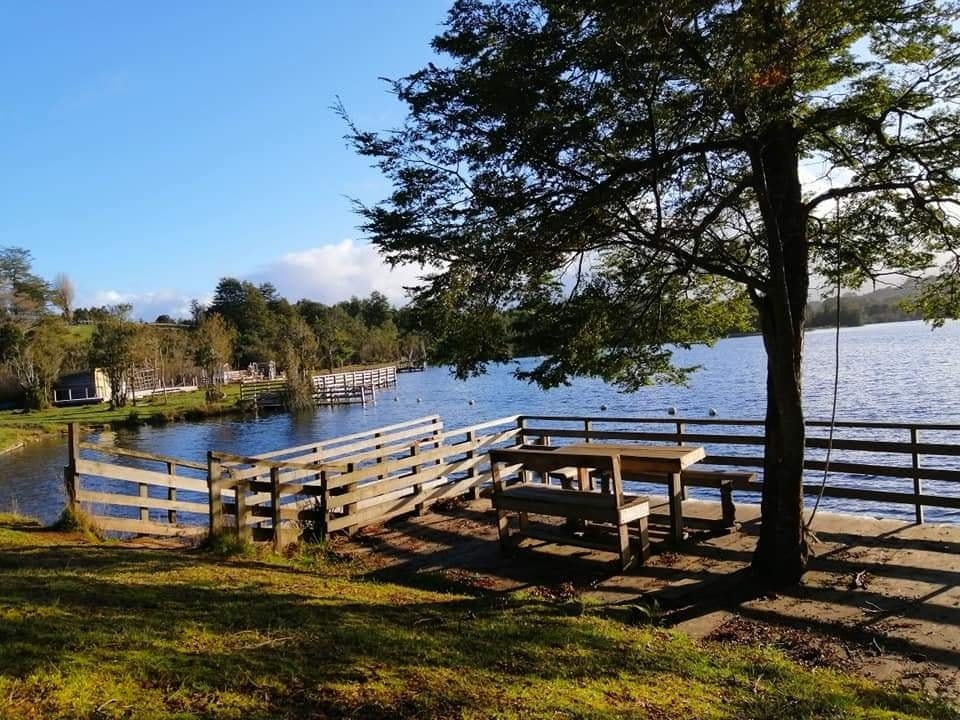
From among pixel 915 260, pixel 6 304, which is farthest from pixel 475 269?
pixel 6 304

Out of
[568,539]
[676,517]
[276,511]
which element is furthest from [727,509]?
[276,511]

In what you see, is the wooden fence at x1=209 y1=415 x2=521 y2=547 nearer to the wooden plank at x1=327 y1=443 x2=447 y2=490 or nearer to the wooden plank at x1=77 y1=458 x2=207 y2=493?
the wooden plank at x1=327 y1=443 x2=447 y2=490

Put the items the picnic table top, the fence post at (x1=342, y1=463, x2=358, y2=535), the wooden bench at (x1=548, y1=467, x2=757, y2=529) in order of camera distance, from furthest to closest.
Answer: the fence post at (x1=342, y1=463, x2=358, y2=535) < the wooden bench at (x1=548, y1=467, x2=757, y2=529) < the picnic table top

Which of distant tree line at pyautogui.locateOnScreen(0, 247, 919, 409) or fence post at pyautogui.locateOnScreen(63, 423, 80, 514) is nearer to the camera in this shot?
fence post at pyautogui.locateOnScreen(63, 423, 80, 514)

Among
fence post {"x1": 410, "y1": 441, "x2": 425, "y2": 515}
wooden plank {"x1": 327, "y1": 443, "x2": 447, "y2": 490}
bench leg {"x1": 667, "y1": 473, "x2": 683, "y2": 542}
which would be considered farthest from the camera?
fence post {"x1": 410, "y1": 441, "x2": 425, "y2": 515}

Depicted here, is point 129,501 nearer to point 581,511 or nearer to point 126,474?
point 126,474

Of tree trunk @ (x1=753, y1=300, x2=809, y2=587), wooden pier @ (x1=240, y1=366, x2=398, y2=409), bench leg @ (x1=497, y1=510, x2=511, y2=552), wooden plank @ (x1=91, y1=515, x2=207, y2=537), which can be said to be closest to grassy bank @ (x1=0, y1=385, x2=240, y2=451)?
wooden pier @ (x1=240, y1=366, x2=398, y2=409)

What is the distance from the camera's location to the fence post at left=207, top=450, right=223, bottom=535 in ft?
26.0

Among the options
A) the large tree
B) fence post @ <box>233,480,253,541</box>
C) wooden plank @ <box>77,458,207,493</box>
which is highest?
the large tree

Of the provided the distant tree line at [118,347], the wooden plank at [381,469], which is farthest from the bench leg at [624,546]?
the distant tree line at [118,347]

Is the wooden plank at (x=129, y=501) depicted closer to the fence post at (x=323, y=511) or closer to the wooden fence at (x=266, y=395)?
the fence post at (x=323, y=511)

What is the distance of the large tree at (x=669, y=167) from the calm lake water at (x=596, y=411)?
7059mm

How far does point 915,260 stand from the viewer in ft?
23.1

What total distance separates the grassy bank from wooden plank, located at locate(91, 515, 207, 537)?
31.6m
